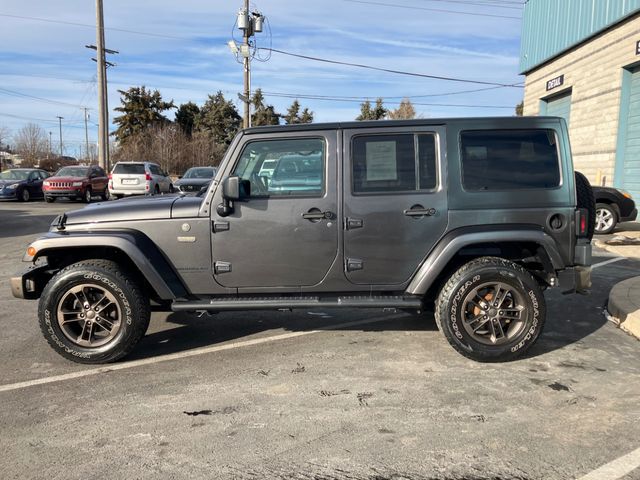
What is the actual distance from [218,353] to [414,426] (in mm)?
2063

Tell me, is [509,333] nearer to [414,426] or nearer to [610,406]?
[610,406]

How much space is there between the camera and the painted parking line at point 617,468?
2.78m

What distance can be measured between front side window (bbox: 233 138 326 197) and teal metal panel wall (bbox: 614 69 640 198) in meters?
12.2

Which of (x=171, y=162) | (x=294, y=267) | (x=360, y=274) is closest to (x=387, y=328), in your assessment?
(x=360, y=274)

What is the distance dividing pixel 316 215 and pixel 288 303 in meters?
0.80

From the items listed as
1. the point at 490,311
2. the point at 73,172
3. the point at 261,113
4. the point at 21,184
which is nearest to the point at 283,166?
the point at 490,311

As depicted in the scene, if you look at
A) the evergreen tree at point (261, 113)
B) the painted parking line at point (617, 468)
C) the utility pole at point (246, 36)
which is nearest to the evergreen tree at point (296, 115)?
the evergreen tree at point (261, 113)

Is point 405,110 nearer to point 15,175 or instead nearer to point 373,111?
point 373,111

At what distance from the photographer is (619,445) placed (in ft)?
10.2

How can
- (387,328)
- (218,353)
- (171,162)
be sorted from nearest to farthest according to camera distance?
1. (218,353)
2. (387,328)
3. (171,162)

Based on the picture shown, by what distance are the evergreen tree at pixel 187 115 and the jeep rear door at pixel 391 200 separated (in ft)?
173

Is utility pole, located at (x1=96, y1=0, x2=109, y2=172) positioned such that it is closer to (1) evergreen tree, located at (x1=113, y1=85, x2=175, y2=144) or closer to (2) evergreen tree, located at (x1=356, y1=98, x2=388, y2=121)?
(1) evergreen tree, located at (x1=113, y1=85, x2=175, y2=144)

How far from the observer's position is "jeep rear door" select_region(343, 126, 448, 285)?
4391mm

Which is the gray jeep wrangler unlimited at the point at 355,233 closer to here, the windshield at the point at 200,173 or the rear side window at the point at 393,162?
the rear side window at the point at 393,162
